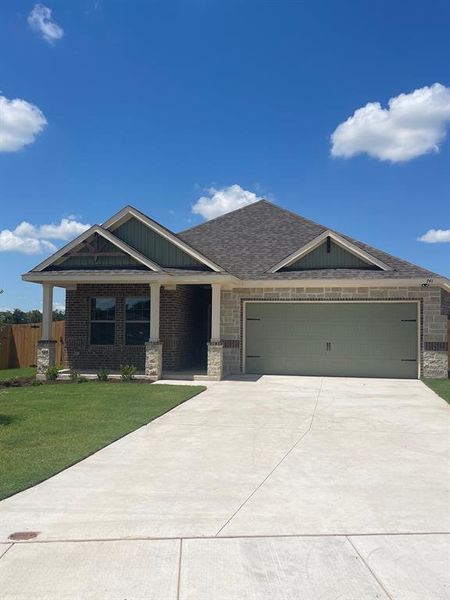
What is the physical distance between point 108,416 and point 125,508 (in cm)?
489

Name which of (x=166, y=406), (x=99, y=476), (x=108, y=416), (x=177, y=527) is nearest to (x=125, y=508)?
(x=177, y=527)

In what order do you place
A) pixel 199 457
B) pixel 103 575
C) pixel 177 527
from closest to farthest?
1. pixel 103 575
2. pixel 177 527
3. pixel 199 457

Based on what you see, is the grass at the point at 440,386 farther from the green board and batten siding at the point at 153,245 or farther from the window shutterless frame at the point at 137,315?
the window shutterless frame at the point at 137,315

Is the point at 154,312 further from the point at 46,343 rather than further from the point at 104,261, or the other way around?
the point at 46,343

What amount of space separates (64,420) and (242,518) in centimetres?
545

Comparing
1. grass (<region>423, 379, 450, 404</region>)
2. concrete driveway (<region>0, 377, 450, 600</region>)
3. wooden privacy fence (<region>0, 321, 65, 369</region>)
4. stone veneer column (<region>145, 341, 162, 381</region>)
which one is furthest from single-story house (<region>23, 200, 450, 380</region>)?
concrete driveway (<region>0, 377, 450, 600</region>)

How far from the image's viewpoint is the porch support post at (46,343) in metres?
16.8

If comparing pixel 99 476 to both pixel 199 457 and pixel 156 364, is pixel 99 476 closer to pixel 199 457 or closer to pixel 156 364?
pixel 199 457

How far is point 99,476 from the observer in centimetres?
646

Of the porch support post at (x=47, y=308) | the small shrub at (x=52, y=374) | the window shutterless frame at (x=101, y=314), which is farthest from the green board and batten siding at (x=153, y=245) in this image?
the small shrub at (x=52, y=374)

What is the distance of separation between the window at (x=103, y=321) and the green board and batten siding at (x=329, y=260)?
20.5ft

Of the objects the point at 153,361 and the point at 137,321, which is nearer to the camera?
the point at 153,361

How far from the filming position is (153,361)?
16.2 m

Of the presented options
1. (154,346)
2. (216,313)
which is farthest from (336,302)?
(154,346)
